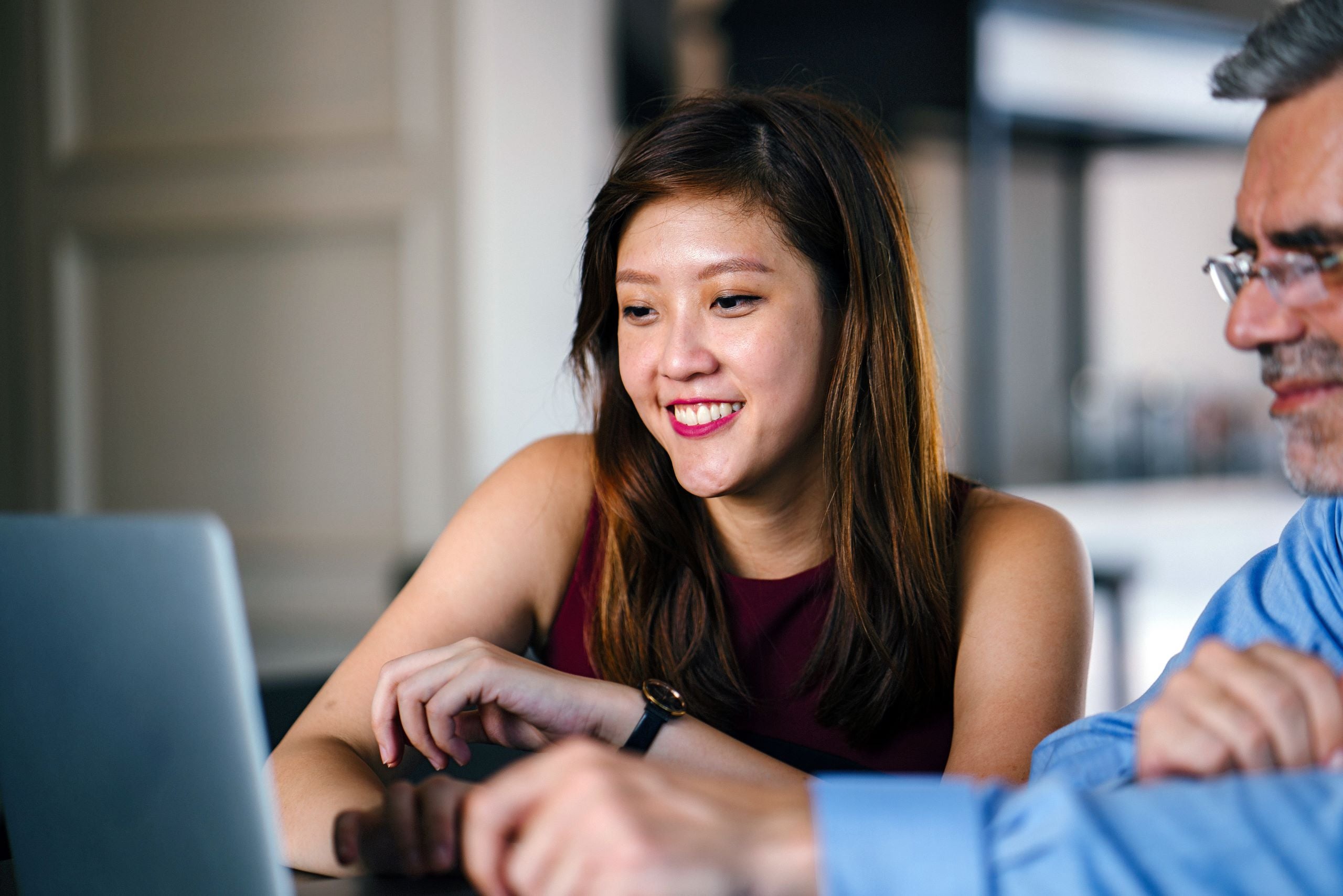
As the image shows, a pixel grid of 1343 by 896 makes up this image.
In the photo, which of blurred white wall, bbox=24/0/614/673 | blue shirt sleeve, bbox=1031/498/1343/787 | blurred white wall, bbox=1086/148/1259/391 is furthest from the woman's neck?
blurred white wall, bbox=1086/148/1259/391

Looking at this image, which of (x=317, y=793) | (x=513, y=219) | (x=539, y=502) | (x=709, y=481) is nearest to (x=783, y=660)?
(x=709, y=481)

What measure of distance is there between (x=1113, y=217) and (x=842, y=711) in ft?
12.5

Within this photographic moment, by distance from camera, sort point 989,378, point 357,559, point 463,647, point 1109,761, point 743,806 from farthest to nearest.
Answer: point 989,378
point 357,559
point 463,647
point 1109,761
point 743,806

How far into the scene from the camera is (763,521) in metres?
1.46

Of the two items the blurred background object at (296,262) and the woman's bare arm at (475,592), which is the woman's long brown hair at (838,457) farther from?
the blurred background object at (296,262)

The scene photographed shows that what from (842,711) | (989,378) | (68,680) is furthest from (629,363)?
(989,378)

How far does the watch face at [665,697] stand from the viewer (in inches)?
43.4

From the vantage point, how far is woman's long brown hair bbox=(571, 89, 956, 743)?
4.38 feet

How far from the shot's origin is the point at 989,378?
13.7ft

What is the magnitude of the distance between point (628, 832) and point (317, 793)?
1.94 ft

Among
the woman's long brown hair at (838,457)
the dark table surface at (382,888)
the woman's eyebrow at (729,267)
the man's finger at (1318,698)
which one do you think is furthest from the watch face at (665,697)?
the man's finger at (1318,698)

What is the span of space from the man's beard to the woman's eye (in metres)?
0.54

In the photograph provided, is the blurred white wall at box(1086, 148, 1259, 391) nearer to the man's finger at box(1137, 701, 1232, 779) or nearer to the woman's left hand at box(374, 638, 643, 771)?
the woman's left hand at box(374, 638, 643, 771)

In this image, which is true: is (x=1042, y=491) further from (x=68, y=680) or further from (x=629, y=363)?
(x=68, y=680)
